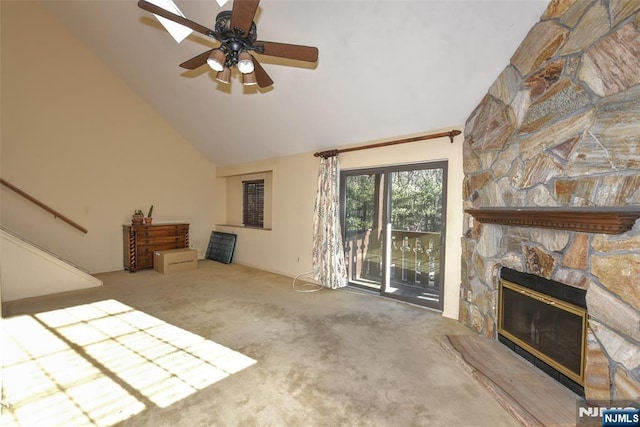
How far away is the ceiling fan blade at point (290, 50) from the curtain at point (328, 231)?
2087mm

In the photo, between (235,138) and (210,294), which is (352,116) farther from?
(210,294)

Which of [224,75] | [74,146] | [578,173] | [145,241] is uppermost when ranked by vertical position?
[224,75]

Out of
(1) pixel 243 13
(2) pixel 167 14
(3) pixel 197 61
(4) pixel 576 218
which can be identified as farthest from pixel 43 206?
(4) pixel 576 218

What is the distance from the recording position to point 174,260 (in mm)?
5242

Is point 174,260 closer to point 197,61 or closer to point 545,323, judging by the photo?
point 197,61

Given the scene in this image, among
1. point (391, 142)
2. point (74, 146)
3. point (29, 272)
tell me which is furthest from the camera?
point (74, 146)

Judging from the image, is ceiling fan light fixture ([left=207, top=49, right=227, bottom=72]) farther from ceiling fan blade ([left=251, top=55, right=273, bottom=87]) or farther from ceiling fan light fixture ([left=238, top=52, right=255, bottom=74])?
ceiling fan blade ([left=251, top=55, right=273, bottom=87])

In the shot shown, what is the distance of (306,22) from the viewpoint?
2.79m

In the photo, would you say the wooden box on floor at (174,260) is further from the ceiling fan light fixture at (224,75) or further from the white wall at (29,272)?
the ceiling fan light fixture at (224,75)

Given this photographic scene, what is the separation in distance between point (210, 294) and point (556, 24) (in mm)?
4627

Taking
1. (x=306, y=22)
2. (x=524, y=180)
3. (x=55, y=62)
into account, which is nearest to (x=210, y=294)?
(x=306, y=22)

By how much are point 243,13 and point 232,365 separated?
2.56 meters

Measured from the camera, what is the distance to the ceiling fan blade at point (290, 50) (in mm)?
2145

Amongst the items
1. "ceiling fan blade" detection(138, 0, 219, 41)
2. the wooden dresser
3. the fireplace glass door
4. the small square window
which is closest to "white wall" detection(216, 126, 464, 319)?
the small square window
